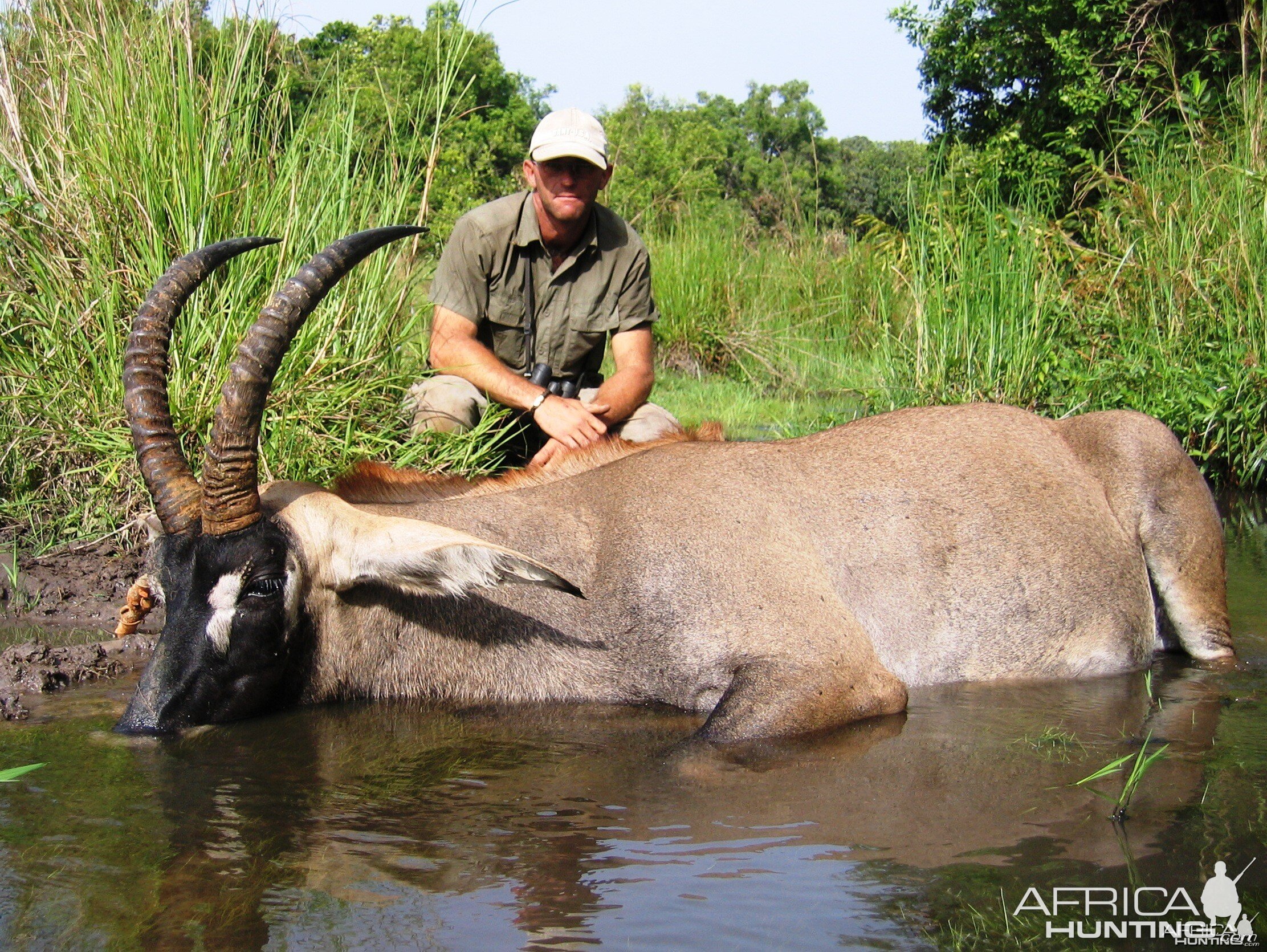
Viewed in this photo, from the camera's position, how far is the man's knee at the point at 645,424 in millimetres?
7305

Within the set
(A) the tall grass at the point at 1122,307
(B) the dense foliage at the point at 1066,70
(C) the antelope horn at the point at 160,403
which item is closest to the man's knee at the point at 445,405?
(C) the antelope horn at the point at 160,403

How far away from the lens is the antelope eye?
14.5 ft

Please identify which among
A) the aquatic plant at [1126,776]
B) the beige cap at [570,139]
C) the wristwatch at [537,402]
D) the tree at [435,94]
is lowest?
the aquatic plant at [1126,776]

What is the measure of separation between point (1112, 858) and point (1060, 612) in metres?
2.24

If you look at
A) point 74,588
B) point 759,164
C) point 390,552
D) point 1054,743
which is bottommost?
point 1054,743

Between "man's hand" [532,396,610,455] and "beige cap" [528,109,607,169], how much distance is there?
1.51 metres

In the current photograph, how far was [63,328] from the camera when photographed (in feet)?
21.9

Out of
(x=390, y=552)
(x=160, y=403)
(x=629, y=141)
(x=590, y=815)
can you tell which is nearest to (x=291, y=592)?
(x=390, y=552)

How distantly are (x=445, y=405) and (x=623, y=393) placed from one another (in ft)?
3.64

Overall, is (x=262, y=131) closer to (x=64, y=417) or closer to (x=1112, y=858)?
(x=64, y=417)

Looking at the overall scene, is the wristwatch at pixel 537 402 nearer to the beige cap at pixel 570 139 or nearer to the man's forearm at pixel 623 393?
the man's forearm at pixel 623 393

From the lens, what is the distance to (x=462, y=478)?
222 inches

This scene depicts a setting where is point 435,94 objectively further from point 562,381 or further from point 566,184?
point 562,381

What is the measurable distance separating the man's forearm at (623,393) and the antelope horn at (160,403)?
2967 mm
